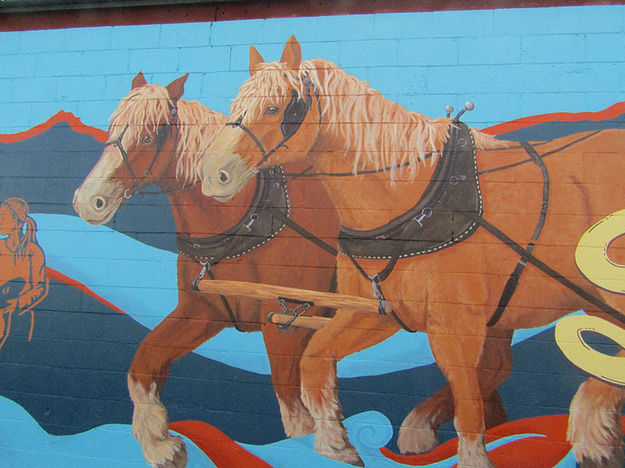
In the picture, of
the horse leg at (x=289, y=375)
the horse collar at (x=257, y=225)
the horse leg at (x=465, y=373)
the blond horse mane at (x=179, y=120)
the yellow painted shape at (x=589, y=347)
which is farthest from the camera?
the blond horse mane at (x=179, y=120)

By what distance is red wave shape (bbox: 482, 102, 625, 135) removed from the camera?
116 inches

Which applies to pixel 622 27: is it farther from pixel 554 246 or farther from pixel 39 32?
pixel 39 32

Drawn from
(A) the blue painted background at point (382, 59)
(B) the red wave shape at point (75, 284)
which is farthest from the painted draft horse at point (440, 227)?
(B) the red wave shape at point (75, 284)

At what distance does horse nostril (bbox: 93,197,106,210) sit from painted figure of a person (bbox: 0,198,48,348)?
1.67ft

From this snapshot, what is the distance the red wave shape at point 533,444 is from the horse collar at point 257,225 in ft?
5.77

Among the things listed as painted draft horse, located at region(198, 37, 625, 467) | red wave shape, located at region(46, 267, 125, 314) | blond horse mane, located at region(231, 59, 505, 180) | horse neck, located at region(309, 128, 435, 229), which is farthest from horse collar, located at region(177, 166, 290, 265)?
Answer: red wave shape, located at region(46, 267, 125, 314)

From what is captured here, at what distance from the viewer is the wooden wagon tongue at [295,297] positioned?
2.98m

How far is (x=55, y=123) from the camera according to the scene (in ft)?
11.6

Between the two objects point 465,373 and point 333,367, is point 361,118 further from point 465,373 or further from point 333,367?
point 465,373

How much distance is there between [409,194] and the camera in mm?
3021

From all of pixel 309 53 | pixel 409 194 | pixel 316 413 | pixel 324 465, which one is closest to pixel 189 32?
pixel 309 53

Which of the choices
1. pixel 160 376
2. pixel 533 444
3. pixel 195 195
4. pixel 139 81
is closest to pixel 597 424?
pixel 533 444

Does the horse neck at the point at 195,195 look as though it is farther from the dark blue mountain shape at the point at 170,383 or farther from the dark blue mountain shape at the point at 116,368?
the dark blue mountain shape at the point at 170,383

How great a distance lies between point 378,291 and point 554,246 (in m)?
1.02
